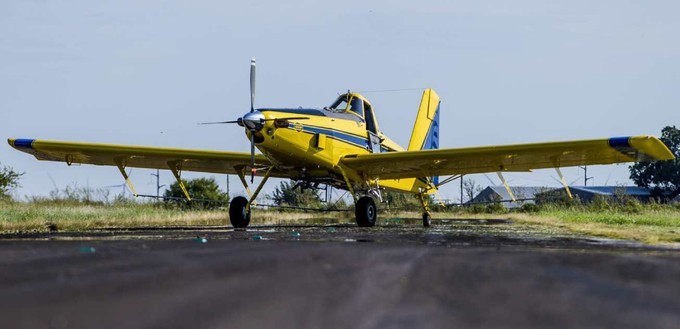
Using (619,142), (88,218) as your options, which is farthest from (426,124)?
(88,218)

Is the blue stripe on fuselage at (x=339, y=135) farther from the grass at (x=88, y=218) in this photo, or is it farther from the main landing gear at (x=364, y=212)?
the grass at (x=88, y=218)

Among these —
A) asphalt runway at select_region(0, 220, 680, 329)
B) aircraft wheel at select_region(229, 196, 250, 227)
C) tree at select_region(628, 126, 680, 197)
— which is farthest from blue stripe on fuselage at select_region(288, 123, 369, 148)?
tree at select_region(628, 126, 680, 197)

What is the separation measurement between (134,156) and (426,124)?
11348 millimetres

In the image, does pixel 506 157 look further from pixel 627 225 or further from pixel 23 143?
pixel 23 143

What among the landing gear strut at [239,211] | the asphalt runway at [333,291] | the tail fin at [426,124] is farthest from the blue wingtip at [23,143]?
the asphalt runway at [333,291]

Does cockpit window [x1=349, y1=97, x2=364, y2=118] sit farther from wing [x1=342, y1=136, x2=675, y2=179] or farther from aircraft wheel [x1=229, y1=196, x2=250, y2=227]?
aircraft wheel [x1=229, y1=196, x2=250, y2=227]

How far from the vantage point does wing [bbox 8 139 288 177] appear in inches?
815

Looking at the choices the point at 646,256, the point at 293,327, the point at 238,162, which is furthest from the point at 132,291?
the point at 238,162

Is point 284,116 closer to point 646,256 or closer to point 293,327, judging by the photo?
point 646,256

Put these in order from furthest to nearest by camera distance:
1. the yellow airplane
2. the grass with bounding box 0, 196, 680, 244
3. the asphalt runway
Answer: the yellow airplane
the grass with bounding box 0, 196, 680, 244
the asphalt runway

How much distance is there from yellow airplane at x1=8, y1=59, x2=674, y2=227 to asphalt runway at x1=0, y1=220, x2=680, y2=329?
41.9ft

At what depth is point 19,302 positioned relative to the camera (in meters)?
3.83

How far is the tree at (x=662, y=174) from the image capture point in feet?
252

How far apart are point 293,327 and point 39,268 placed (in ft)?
6.16
